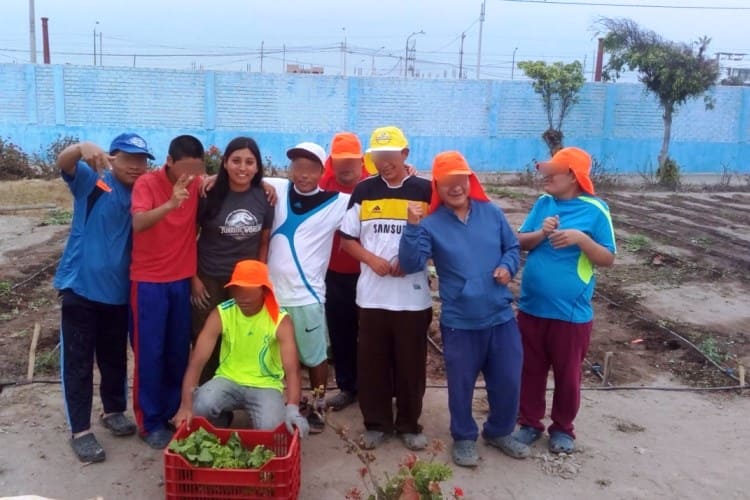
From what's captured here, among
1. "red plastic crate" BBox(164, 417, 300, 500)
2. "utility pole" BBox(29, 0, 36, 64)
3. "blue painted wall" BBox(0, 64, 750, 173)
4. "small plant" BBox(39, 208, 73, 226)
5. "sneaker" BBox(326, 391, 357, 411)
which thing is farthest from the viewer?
"utility pole" BBox(29, 0, 36, 64)

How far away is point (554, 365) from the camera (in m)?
4.01

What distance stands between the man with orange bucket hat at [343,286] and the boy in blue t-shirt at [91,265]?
1.13 m

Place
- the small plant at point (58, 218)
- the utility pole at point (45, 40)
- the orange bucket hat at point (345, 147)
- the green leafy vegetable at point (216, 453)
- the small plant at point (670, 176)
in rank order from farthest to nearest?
the utility pole at point (45, 40) → the small plant at point (670, 176) → the small plant at point (58, 218) → the orange bucket hat at point (345, 147) → the green leafy vegetable at point (216, 453)

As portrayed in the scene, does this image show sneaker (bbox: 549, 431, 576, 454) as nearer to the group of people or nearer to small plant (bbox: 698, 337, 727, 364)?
the group of people

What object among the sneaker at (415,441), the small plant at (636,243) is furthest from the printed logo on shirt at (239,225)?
the small plant at (636,243)

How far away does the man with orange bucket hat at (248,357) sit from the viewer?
3.62 m

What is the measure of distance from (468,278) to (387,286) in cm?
44

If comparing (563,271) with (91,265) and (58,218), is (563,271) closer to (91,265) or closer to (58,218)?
(91,265)

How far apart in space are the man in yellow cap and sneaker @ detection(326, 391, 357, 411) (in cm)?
57

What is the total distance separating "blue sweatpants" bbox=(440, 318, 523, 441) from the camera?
12.5 ft

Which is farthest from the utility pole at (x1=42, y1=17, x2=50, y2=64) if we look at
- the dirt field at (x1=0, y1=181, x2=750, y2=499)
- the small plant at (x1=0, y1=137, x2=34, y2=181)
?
the dirt field at (x1=0, y1=181, x2=750, y2=499)

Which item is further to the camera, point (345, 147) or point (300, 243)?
point (345, 147)

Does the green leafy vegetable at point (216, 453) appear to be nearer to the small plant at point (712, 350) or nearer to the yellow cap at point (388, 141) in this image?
the yellow cap at point (388, 141)

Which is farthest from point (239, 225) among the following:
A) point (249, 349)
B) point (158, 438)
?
point (158, 438)
